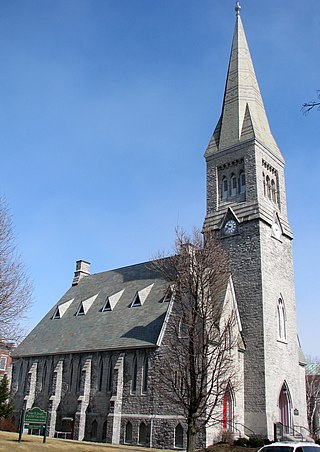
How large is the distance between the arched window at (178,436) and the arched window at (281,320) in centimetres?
976

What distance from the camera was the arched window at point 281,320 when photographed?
34.2 meters

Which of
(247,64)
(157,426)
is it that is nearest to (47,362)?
(157,426)

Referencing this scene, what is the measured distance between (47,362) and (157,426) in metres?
13.6

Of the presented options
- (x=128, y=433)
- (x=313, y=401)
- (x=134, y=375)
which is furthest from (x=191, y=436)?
(x=313, y=401)

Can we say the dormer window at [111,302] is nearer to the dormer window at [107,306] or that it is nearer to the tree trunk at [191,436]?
the dormer window at [107,306]

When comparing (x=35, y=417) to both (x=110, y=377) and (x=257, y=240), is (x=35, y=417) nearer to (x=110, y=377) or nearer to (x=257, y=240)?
(x=110, y=377)

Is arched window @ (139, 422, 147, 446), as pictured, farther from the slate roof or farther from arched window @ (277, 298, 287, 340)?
arched window @ (277, 298, 287, 340)

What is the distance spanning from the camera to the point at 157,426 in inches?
1169

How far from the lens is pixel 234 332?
1234 inches

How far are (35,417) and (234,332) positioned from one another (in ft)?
44.3

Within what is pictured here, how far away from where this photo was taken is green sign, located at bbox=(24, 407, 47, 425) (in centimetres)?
2344

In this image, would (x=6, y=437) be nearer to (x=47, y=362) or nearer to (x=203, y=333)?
(x=203, y=333)

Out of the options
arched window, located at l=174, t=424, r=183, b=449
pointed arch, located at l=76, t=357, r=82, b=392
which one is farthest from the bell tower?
pointed arch, located at l=76, t=357, r=82, b=392

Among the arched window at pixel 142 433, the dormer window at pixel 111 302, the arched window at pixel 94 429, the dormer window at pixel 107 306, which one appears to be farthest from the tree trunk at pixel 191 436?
the dormer window at pixel 107 306
